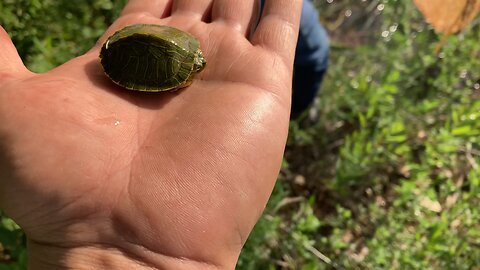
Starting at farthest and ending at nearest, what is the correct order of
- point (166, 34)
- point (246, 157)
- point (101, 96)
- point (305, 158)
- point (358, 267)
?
point (305, 158) → point (358, 267) → point (166, 34) → point (101, 96) → point (246, 157)

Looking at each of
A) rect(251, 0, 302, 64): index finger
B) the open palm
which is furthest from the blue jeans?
the open palm

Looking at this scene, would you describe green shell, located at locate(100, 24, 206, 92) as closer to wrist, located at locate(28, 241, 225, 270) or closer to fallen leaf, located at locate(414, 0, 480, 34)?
wrist, located at locate(28, 241, 225, 270)

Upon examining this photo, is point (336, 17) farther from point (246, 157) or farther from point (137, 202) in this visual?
point (137, 202)

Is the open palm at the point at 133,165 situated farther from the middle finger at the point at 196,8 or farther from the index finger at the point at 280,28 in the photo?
the middle finger at the point at 196,8

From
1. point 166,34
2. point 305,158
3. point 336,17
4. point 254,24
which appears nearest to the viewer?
point 166,34

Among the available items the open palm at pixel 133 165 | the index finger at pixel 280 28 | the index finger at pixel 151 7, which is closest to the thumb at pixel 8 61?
the open palm at pixel 133 165

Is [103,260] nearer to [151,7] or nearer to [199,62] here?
[199,62]

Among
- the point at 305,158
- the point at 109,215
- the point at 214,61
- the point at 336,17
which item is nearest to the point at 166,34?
the point at 214,61
